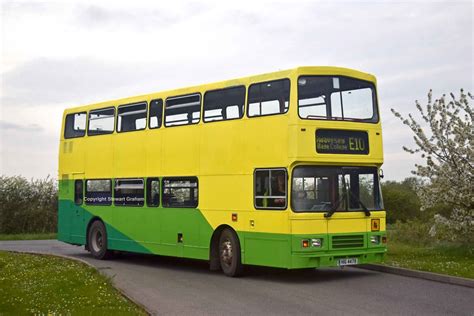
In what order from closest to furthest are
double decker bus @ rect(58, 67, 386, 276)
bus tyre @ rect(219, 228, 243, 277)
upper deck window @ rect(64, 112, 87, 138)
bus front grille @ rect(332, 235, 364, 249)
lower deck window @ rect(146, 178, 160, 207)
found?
double decker bus @ rect(58, 67, 386, 276) < bus front grille @ rect(332, 235, 364, 249) < bus tyre @ rect(219, 228, 243, 277) < lower deck window @ rect(146, 178, 160, 207) < upper deck window @ rect(64, 112, 87, 138)

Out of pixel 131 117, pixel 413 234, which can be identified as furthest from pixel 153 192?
pixel 413 234

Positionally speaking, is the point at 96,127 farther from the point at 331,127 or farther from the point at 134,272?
the point at 331,127

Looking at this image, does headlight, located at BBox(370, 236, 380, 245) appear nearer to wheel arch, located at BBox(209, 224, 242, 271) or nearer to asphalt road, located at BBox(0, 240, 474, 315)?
asphalt road, located at BBox(0, 240, 474, 315)

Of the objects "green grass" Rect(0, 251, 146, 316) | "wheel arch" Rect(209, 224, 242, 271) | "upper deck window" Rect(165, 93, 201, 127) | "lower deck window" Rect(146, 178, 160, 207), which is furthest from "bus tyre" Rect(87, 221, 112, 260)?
"wheel arch" Rect(209, 224, 242, 271)

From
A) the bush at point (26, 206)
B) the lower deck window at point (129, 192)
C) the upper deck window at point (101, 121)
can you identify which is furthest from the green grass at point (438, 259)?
the bush at point (26, 206)

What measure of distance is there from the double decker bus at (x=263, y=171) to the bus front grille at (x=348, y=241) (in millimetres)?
21

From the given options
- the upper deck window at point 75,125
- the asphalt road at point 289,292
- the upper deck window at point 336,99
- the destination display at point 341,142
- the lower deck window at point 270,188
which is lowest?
the asphalt road at point 289,292

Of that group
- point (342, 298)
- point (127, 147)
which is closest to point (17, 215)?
point (127, 147)

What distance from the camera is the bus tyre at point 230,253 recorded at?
54.2ft

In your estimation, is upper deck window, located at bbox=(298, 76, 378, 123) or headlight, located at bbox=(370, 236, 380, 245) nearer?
upper deck window, located at bbox=(298, 76, 378, 123)

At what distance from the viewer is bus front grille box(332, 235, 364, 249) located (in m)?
15.7

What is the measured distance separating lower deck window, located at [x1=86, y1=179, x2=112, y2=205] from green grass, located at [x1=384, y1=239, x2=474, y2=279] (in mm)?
7731

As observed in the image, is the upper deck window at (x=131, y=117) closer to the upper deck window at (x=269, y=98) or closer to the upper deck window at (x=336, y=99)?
the upper deck window at (x=269, y=98)

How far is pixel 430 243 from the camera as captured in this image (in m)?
24.8
